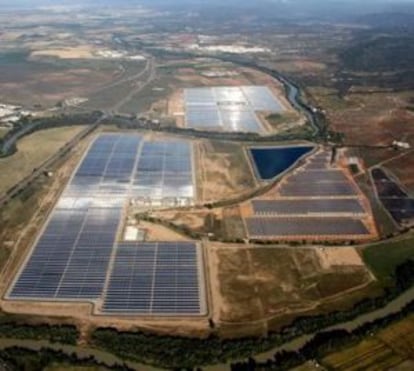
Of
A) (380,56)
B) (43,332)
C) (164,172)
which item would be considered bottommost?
(380,56)

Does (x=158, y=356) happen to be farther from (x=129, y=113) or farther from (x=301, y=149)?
(x=129, y=113)

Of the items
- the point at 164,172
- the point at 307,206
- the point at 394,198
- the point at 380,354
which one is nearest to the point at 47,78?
the point at 164,172

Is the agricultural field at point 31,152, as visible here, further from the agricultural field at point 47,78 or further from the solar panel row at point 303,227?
the solar panel row at point 303,227

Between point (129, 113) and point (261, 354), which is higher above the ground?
point (261, 354)

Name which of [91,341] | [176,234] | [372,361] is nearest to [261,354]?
[372,361]

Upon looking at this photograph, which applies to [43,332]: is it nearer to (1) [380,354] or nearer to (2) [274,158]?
(1) [380,354]

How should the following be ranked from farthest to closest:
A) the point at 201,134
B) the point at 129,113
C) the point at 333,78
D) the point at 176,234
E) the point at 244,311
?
the point at 333,78
the point at 129,113
the point at 201,134
the point at 176,234
the point at 244,311

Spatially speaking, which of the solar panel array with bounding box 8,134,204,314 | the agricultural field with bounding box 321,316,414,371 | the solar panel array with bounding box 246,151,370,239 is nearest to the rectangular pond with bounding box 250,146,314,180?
the solar panel array with bounding box 246,151,370,239
